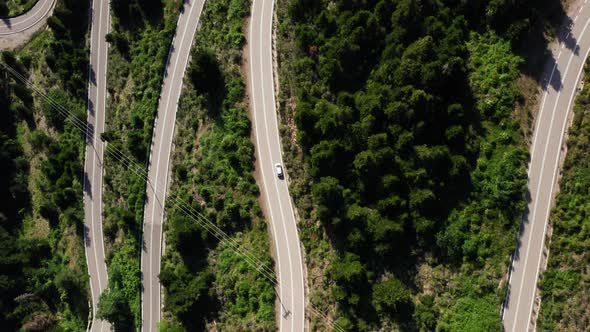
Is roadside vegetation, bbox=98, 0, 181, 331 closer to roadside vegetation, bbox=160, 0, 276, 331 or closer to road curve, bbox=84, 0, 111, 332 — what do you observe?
road curve, bbox=84, 0, 111, 332

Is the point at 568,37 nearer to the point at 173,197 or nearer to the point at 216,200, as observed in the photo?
the point at 216,200

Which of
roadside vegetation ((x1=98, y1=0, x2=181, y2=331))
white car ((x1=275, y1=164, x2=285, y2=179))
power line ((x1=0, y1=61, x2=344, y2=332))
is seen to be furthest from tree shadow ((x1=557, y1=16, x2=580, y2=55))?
roadside vegetation ((x1=98, y1=0, x2=181, y2=331))

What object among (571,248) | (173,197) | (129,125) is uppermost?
(129,125)

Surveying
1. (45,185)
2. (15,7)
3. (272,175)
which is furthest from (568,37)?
(15,7)

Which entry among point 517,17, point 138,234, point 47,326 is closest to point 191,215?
point 138,234

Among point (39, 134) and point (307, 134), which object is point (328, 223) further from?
point (39, 134)

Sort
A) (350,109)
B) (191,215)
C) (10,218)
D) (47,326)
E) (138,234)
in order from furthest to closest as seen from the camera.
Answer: (10,218) < (47,326) < (138,234) < (191,215) < (350,109)

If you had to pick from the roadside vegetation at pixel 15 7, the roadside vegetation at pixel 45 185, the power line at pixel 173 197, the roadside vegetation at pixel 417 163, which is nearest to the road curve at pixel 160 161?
the power line at pixel 173 197
